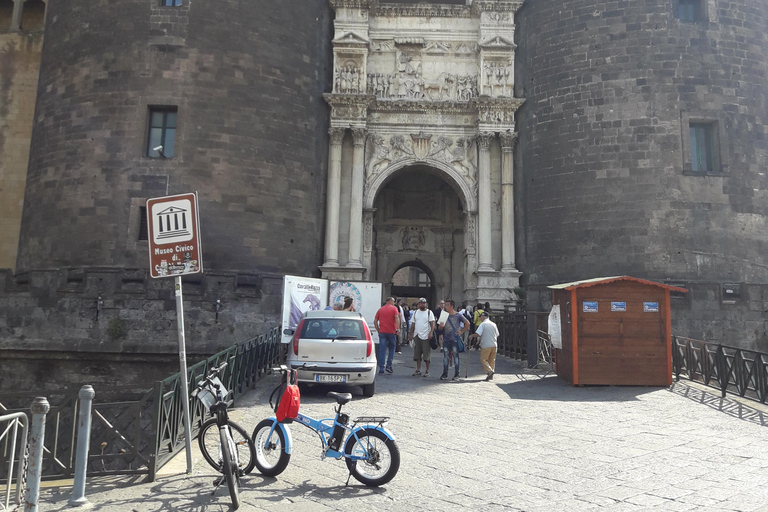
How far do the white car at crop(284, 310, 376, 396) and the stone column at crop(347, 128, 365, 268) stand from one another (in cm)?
973

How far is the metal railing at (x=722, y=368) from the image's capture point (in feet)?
31.1

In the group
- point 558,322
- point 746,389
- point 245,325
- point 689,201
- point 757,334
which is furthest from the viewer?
point 689,201

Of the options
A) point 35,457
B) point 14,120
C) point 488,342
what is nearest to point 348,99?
point 488,342

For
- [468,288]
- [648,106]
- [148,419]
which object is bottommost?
[148,419]

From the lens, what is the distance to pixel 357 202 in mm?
19766

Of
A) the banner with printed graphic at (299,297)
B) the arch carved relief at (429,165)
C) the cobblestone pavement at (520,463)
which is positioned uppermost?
the arch carved relief at (429,165)

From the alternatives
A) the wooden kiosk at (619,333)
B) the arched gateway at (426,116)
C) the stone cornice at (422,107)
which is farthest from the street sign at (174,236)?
the stone cornice at (422,107)

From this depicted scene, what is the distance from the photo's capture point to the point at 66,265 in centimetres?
1712

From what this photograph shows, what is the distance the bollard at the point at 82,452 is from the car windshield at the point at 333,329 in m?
4.72

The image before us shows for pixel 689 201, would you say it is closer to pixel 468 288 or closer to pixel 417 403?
pixel 468 288

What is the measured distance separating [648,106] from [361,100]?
9.26m

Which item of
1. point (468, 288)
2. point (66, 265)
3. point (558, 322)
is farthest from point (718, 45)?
point (66, 265)

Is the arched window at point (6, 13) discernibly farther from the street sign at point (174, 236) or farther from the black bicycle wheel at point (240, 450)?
the black bicycle wheel at point (240, 450)


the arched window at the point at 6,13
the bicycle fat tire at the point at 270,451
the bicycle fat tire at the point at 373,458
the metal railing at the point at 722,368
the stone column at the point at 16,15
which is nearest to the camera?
the bicycle fat tire at the point at 373,458
